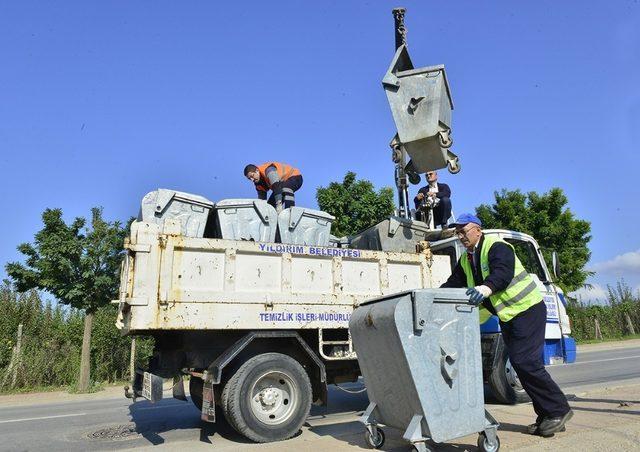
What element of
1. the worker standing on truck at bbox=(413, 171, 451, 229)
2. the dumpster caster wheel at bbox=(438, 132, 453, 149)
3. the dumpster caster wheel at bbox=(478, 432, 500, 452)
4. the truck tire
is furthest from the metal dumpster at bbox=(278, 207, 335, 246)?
the dumpster caster wheel at bbox=(478, 432, 500, 452)

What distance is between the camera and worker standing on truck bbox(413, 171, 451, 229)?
7.46m

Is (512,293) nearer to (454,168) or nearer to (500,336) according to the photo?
(500,336)

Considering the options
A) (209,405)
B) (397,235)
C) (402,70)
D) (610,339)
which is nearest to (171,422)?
(209,405)

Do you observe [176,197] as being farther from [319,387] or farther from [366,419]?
[366,419]

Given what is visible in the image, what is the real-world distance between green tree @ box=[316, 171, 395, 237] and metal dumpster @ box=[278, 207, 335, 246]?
9232 millimetres

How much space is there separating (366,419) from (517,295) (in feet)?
5.25

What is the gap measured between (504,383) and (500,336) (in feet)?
1.92

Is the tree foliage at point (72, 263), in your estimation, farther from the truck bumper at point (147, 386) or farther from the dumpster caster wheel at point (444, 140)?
the dumpster caster wheel at point (444, 140)

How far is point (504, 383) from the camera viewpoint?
240 inches

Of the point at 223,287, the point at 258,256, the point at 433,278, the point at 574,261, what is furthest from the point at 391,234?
the point at 574,261

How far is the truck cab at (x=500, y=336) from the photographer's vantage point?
609cm

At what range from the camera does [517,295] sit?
159 inches

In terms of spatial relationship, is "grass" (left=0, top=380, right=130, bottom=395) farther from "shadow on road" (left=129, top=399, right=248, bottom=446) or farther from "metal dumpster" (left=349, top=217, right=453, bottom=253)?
"metal dumpster" (left=349, top=217, right=453, bottom=253)

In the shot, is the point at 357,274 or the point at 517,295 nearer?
the point at 517,295
